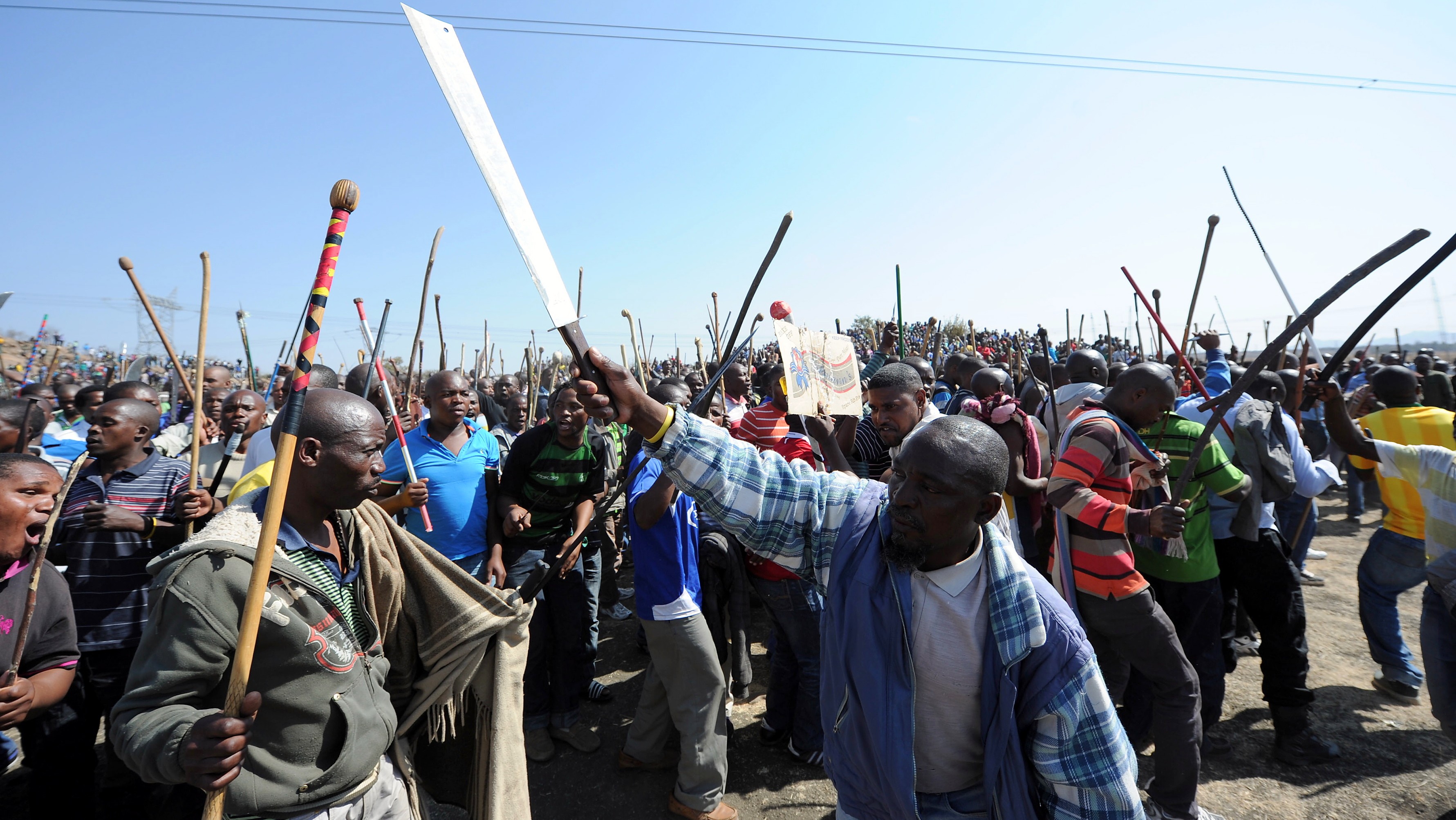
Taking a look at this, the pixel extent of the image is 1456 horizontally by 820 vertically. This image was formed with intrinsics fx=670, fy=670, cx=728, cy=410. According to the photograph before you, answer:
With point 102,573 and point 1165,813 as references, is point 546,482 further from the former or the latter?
point 1165,813

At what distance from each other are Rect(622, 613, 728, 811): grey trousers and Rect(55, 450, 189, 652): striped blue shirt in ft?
7.64

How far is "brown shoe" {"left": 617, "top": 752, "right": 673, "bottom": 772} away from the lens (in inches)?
154

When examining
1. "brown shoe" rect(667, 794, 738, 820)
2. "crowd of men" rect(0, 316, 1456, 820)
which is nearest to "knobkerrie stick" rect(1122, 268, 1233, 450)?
"crowd of men" rect(0, 316, 1456, 820)

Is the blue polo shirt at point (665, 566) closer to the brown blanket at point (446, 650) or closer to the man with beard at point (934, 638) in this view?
the brown blanket at point (446, 650)

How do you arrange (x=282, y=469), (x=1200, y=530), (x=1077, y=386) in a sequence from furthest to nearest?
1. (x=1077, y=386)
2. (x=1200, y=530)
3. (x=282, y=469)

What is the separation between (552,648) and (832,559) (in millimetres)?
3091

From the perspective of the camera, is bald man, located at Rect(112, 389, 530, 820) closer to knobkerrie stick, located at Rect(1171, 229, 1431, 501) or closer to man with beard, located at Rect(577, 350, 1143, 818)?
man with beard, located at Rect(577, 350, 1143, 818)

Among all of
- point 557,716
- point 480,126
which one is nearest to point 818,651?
point 557,716

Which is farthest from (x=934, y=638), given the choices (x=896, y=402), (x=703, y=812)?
(x=703, y=812)

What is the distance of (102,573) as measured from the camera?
3.02 meters

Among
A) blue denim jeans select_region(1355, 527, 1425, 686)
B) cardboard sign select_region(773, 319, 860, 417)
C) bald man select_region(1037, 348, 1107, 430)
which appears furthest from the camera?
bald man select_region(1037, 348, 1107, 430)

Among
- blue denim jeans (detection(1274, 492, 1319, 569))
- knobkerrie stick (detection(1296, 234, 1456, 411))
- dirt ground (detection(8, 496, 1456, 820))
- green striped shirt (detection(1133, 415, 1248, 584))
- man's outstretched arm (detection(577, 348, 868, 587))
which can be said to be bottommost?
dirt ground (detection(8, 496, 1456, 820))

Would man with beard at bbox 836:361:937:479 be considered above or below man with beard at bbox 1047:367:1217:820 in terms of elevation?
above

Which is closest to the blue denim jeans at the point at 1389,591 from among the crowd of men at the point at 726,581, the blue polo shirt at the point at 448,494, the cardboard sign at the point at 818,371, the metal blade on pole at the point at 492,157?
the crowd of men at the point at 726,581
